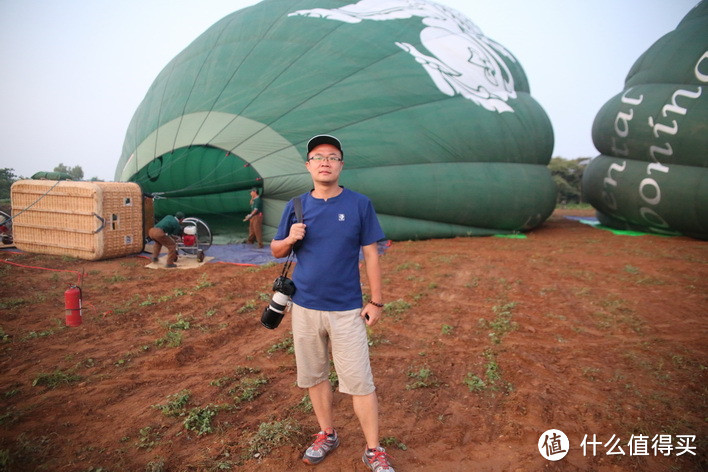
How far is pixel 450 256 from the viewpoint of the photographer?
7.03 m

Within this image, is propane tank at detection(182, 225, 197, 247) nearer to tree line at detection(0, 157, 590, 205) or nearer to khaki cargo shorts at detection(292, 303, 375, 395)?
khaki cargo shorts at detection(292, 303, 375, 395)

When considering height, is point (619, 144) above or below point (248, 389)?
above

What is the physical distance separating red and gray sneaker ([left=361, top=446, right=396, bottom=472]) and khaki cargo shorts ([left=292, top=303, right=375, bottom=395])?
0.31 meters

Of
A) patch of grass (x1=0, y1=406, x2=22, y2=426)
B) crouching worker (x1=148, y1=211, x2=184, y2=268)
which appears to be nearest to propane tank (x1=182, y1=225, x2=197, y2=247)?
crouching worker (x1=148, y1=211, x2=184, y2=268)

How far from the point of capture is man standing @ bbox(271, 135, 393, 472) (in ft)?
6.32

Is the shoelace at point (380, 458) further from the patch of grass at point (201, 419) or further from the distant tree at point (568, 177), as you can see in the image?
the distant tree at point (568, 177)

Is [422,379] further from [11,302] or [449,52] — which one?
[449,52]

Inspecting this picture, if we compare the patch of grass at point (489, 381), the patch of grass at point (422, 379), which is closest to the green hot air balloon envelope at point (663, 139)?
the patch of grass at point (489, 381)

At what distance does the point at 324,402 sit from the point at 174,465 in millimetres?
799

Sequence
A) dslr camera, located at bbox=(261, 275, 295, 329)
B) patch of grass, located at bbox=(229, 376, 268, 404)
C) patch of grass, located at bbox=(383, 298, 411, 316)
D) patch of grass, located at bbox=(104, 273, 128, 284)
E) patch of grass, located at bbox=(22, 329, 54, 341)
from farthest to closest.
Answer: patch of grass, located at bbox=(104, 273, 128, 284) → patch of grass, located at bbox=(383, 298, 411, 316) → patch of grass, located at bbox=(22, 329, 54, 341) → patch of grass, located at bbox=(229, 376, 268, 404) → dslr camera, located at bbox=(261, 275, 295, 329)

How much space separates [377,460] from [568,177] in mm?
24892

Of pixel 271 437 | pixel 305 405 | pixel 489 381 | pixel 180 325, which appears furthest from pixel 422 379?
pixel 180 325

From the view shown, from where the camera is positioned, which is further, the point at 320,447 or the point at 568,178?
the point at 568,178

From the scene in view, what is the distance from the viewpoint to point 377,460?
1.95 m
